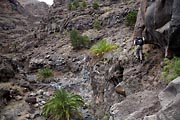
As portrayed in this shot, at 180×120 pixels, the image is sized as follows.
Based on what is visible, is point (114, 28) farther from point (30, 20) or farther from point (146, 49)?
point (30, 20)

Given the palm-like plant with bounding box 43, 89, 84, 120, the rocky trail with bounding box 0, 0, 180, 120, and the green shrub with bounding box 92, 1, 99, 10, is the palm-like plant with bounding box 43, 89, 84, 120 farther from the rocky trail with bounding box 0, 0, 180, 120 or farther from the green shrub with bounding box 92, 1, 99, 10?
the green shrub with bounding box 92, 1, 99, 10

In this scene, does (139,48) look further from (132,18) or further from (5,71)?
(5,71)

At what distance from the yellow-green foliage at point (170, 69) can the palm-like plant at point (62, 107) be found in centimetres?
906

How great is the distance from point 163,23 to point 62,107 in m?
10.3

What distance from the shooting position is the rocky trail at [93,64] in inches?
487

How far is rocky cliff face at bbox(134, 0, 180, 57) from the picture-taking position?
11.8m

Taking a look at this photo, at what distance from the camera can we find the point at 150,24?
15.0 m

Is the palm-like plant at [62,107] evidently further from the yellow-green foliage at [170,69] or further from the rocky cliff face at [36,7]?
the rocky cliff face at [36,7]

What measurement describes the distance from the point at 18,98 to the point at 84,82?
629 cm

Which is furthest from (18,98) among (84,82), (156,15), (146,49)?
(156,15)

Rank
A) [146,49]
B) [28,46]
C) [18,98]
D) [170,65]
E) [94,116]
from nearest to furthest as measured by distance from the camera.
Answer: [170,65], [146,49], [94,116], [18,98], [28,46]

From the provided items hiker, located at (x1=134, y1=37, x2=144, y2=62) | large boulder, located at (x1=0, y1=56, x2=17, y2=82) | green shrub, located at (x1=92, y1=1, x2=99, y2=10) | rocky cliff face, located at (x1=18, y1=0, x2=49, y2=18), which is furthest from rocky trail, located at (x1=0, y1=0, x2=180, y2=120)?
rocky cliff face, located at (x1=18, y1=0, x2=49, y2=18)

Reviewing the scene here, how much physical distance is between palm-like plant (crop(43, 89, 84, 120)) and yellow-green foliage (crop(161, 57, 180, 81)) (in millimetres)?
9062

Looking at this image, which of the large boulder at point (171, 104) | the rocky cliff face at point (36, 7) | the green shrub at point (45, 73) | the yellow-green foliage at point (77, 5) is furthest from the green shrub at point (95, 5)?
the rocky cliff face at point (36, 7)
